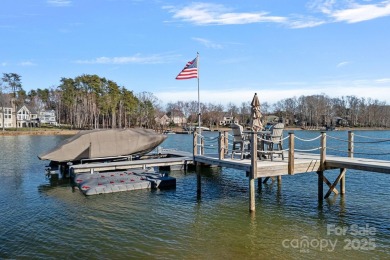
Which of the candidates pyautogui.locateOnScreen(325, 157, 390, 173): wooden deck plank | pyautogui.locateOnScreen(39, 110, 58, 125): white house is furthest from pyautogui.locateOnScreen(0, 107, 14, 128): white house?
pyautogui.locateOnScreen(325, 157, 390, 173): wooden deck plank

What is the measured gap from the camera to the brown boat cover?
797 inches

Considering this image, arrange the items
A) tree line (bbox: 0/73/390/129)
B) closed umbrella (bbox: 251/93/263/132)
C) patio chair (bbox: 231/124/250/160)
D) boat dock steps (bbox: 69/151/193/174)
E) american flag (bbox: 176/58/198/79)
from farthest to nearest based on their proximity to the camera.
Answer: tree line (bbox: 0/73/390/129), american flag (bbox: 176/58/198/79), boat dock steps (bbox: 69/151/193/174), closed umbrella (bbox: 251/93/263/132), patio chair (bbox: 231/124/250/160)

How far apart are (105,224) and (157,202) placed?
9.87 ft

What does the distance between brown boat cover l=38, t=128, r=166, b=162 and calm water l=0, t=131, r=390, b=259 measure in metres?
3.56

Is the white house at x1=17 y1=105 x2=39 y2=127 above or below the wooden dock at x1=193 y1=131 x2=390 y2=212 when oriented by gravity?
above

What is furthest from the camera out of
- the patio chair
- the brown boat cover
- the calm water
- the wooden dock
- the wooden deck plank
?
the brown boat cover

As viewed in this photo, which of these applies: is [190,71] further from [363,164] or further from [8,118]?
[8,118]

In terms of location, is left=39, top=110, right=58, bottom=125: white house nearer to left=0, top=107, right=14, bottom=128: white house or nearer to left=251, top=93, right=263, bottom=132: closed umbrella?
left=0, top=107, right=14, bottom=128: white house

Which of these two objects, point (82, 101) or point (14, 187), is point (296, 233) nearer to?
point (14, 187)

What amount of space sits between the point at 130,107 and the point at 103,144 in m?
68.3

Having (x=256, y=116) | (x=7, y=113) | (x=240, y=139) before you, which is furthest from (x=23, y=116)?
(x=256, y=116)

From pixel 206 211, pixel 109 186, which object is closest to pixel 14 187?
pixel 109 186

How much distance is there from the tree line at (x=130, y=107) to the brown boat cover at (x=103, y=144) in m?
56.4

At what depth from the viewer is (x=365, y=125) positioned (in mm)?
127062
